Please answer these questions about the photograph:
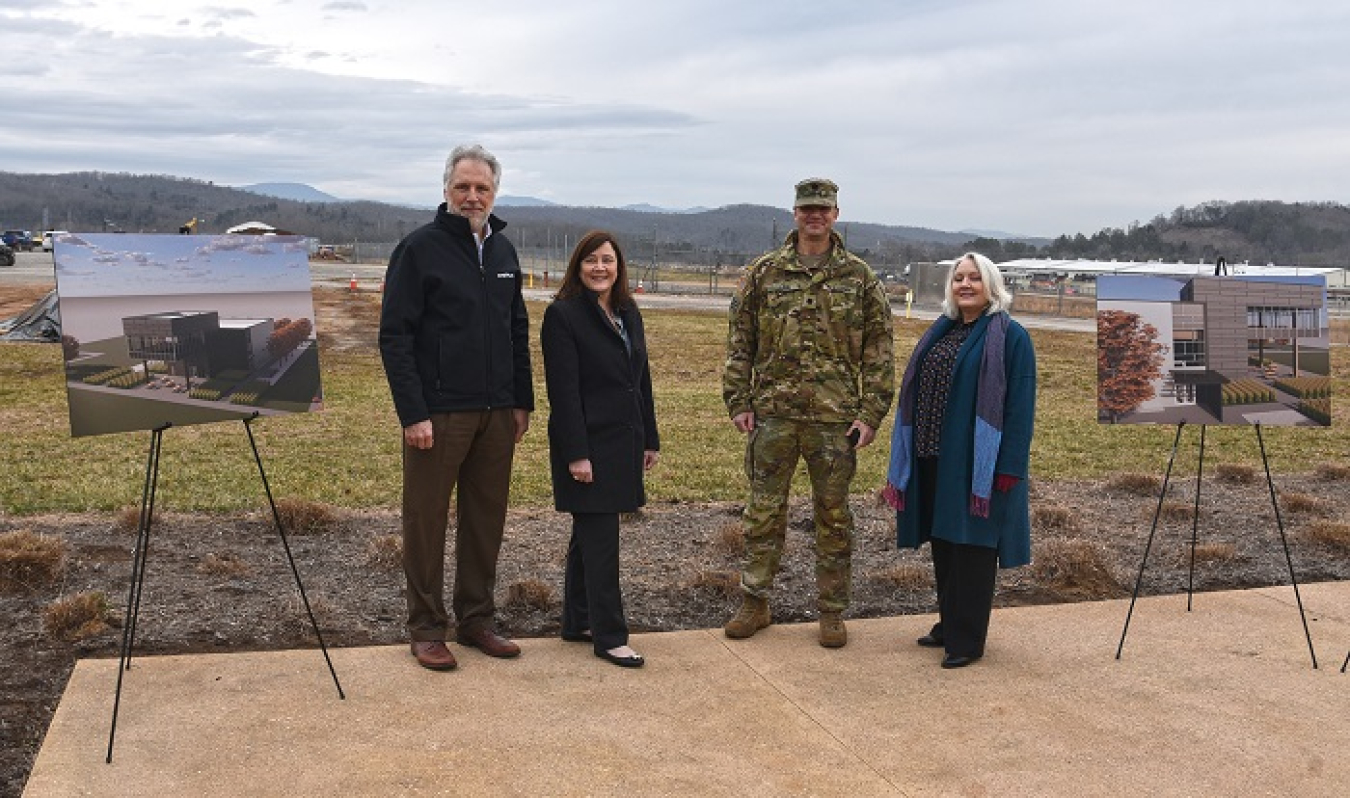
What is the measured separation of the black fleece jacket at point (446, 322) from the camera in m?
4.58

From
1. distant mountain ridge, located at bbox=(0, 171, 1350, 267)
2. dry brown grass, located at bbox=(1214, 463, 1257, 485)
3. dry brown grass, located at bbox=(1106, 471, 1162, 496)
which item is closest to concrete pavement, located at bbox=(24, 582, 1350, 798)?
dry brown grass, located at bbox=(1106, 471, 1162, 496)

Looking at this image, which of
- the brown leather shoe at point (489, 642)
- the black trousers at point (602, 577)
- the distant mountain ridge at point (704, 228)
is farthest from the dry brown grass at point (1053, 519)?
the distant mountain ridge at point (704, 228)

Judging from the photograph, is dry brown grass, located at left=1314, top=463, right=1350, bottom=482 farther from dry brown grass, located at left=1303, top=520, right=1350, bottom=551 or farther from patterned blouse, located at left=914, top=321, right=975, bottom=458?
patterned blouse, located at left=914, top=321, right=975, bottom=458

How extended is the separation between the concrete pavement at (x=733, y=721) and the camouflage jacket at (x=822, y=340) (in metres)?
1.04

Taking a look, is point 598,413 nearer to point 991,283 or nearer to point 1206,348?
point 991,283

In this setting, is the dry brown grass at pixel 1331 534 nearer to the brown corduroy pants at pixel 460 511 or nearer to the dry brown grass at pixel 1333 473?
the dry brown grass at pixel 1333 473

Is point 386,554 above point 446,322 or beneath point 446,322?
beneath

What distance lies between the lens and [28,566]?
582 centimetres

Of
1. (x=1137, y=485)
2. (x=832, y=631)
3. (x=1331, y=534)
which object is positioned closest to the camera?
(x=832, y=631)

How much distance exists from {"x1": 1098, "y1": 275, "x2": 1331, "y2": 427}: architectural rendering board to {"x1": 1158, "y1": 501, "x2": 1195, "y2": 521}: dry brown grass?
2.54 meters

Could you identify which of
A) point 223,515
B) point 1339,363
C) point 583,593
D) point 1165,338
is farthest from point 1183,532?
point 1339,363

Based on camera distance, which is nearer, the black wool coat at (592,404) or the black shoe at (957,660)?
the black wool coat at (592,404)

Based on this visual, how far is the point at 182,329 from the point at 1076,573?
4.53m

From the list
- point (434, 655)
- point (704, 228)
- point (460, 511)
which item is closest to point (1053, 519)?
point (460, 511)
